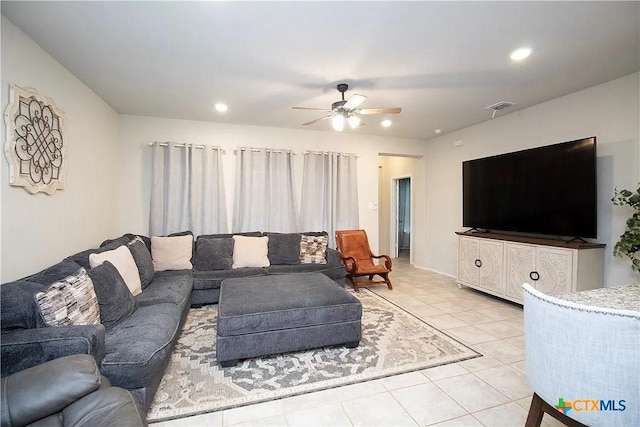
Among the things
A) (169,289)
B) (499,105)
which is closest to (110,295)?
(169,289)

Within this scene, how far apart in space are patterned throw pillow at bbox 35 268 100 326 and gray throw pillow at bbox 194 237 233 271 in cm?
185

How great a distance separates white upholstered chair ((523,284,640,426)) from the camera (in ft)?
3.47

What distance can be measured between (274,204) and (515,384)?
12.1 ft

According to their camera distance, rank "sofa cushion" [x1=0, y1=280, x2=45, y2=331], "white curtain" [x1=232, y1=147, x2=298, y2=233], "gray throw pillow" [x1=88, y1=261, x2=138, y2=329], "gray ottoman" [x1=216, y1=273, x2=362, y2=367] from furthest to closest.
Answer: "white curtain" [x1=232, y1=147, x2=298, y2=233]
"gray ottoman" [x1=216, y1=273, x2=362, y2=367]
"gray throw pillow" [x1=88, y1=261, x2=138, y2=329]
"sofa cushion" [x1=0, y1=280, x2=45, y2=331]

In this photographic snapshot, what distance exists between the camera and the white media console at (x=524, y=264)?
3.02 m

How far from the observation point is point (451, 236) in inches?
204

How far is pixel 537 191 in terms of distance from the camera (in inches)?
137

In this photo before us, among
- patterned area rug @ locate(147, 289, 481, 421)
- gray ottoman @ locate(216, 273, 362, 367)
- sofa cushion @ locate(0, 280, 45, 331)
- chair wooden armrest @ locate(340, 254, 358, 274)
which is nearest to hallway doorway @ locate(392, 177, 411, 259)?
chair wooden armrest @ locate(340, 254, 358, 274)

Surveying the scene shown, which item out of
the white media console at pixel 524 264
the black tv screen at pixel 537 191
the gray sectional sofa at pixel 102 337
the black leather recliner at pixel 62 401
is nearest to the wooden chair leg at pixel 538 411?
the black leather recliner at pixel 62 401

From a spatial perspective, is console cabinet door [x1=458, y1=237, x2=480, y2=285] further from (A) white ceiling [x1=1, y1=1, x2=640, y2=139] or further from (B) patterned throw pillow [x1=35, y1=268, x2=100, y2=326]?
(B) patterned throw pillow [x1=35, y1=268, x2=100, y2=326]

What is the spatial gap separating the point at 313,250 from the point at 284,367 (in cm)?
213

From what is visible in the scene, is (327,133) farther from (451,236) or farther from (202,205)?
(451,236)

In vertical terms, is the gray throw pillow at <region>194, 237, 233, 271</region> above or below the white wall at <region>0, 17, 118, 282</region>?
below

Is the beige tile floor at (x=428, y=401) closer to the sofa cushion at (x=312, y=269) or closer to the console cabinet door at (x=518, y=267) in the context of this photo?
the console cabinet door at (x=518, y=267)
